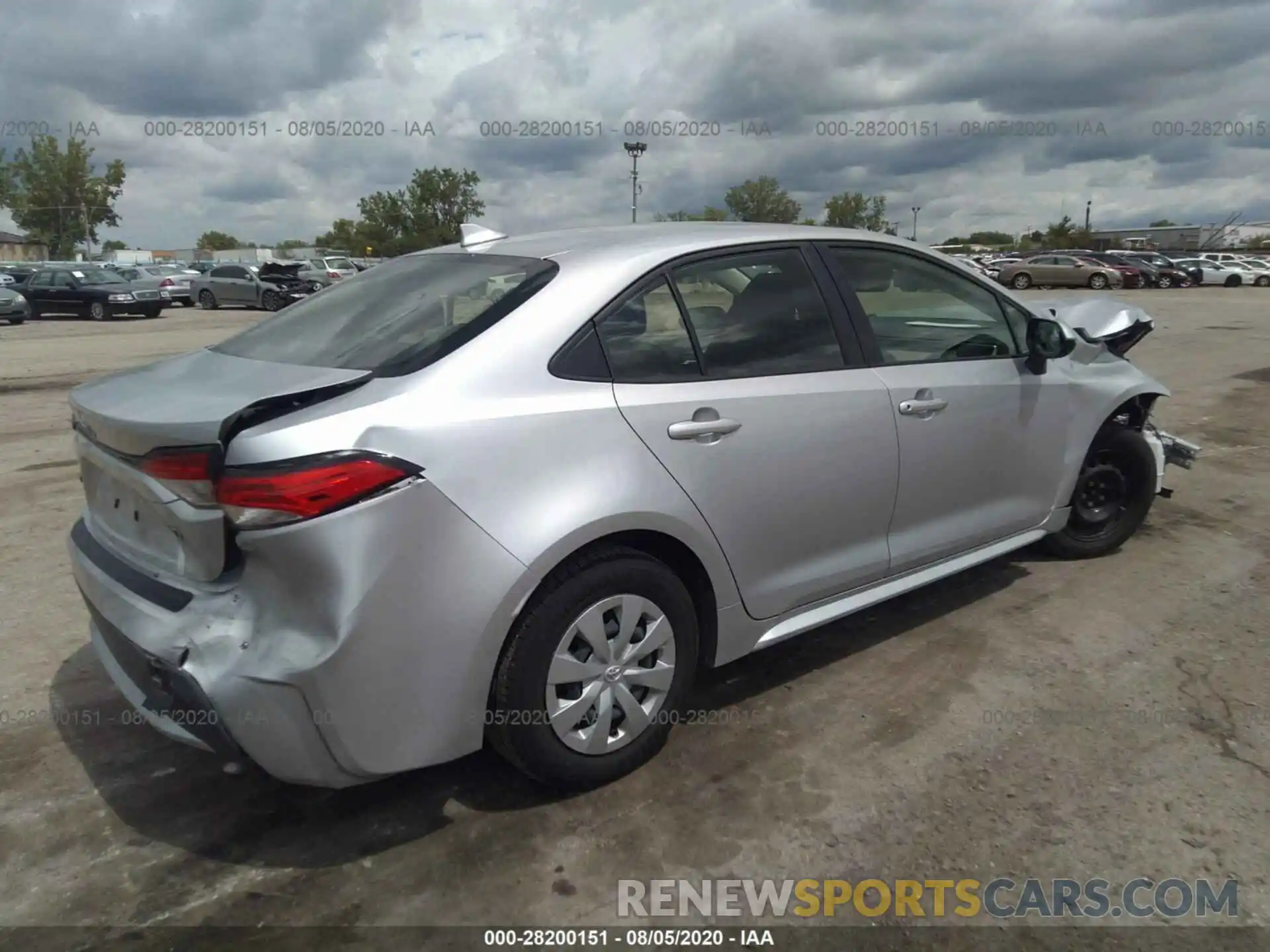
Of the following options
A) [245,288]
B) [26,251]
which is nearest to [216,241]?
[26,251]

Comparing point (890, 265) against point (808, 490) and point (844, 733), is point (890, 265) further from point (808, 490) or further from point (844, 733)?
point (844, 733)

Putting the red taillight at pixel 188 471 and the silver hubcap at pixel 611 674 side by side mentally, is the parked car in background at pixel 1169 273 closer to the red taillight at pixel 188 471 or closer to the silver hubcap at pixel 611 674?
the silver hubcap at pixel 611 674

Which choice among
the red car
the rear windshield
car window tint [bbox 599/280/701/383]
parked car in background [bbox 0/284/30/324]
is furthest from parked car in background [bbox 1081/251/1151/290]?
the rear windshield

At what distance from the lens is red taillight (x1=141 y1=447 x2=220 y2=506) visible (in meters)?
2.21

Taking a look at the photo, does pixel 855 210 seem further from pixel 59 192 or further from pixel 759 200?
pixel 59 192

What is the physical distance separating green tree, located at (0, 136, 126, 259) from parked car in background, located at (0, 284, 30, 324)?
53.5m

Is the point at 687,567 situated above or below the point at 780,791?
above

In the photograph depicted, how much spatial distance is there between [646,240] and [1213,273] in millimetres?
49656

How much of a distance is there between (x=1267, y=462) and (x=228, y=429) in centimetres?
719

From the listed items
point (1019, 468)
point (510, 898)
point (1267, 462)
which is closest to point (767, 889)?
point (510, 898)

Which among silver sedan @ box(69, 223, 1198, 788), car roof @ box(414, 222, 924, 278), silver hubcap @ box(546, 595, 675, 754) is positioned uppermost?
car roof @ box(414, 222, 924, 278)

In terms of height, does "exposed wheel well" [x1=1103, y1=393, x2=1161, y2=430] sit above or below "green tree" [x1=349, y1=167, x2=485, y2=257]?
below

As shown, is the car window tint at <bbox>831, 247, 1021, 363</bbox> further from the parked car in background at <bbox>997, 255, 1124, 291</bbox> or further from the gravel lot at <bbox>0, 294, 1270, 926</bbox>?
the parked car in background at <bbox>997, 255, 1124, 291</bbox>

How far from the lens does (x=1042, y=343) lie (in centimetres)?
384
